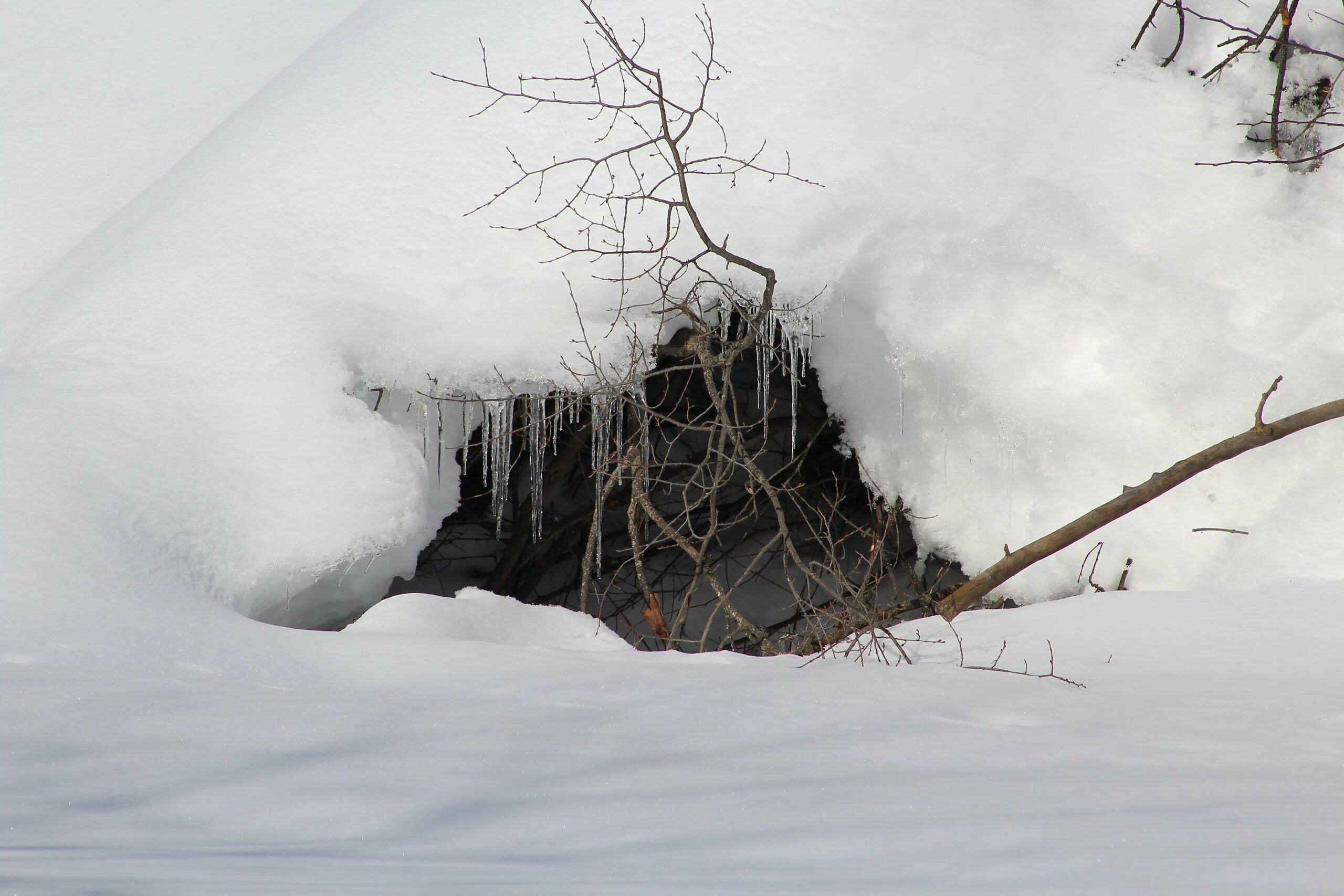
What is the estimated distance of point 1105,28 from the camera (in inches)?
137

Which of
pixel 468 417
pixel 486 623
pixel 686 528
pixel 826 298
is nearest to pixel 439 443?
pixel 468 417

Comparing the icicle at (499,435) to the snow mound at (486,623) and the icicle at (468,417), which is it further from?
the snow mound at (486,623)

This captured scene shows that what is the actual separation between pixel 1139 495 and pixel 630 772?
6.76 ft

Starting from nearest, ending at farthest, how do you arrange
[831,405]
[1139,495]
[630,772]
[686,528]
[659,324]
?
[630,772] < [1139,495] < [659,324] < [831,405] < [686,528]

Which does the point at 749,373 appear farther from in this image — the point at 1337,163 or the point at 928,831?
the point at 928,831

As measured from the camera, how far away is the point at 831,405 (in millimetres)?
3621

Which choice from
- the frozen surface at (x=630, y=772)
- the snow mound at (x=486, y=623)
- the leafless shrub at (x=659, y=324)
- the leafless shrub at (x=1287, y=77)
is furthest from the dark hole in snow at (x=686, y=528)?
the frozen surface at (x=630, y=772)

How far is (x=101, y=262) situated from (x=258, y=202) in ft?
1.93

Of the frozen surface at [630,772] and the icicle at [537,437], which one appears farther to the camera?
the icicle at [537,437]

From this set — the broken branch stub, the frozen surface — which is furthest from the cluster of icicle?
the frozen surface

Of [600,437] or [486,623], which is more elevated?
[600,437]

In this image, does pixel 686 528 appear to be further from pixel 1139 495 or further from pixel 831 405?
pixel 1139 495

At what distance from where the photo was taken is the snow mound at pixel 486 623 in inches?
92.8

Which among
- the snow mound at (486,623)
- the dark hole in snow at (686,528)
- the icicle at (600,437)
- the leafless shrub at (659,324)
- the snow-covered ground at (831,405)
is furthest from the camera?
the dark hole in snow at (686,528)
